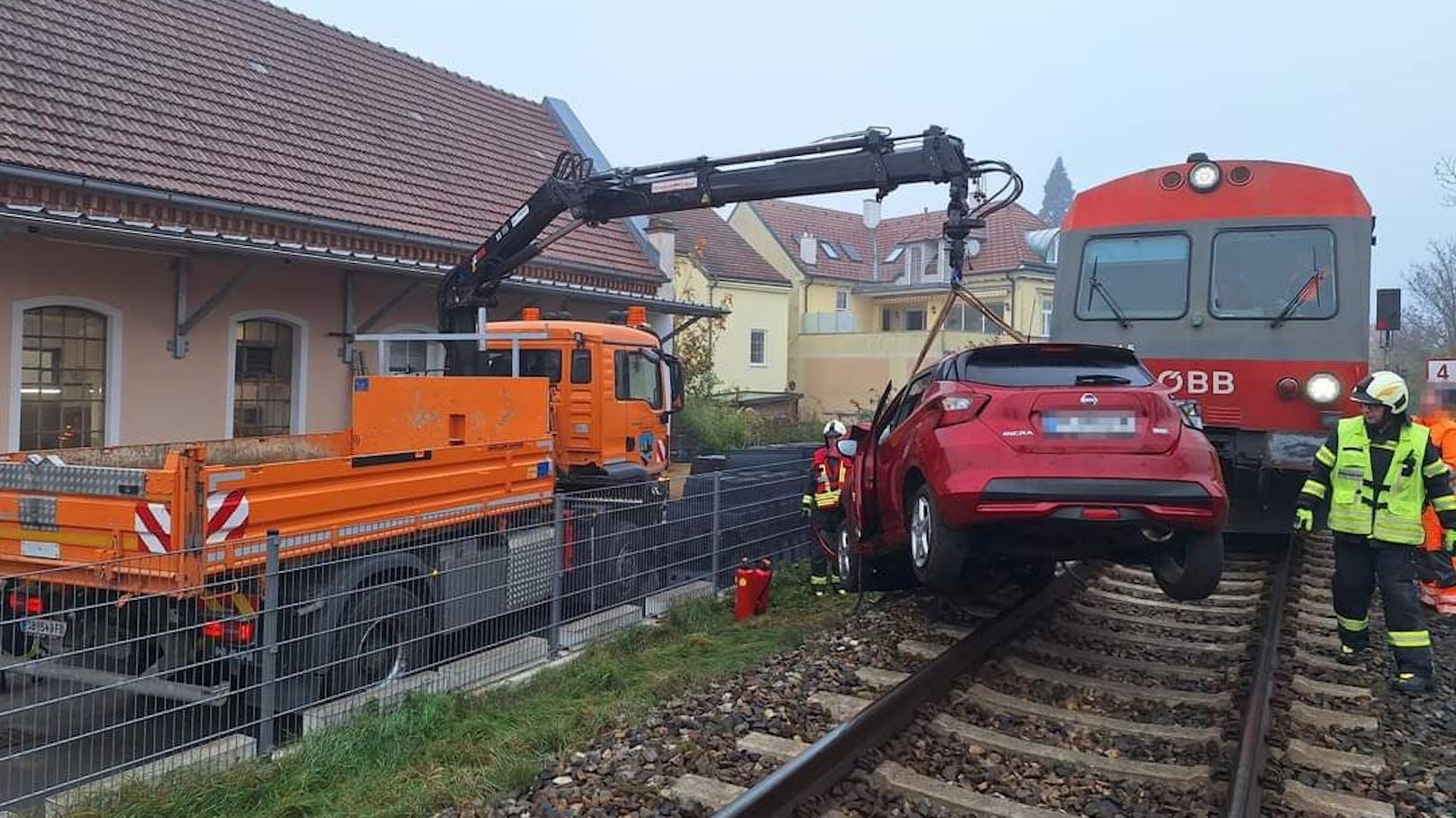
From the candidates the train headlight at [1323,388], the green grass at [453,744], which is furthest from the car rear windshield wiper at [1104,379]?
the train headlight at [1323,388]

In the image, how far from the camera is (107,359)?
1152 centimetres

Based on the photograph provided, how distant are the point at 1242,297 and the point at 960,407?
5223 millimetres

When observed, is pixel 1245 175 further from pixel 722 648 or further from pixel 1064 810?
pixel 1064 810

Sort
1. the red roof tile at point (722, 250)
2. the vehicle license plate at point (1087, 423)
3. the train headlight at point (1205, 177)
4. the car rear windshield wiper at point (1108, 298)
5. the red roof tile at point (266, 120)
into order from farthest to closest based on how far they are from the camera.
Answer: the red roof tile at point (722, 250) → the red roof tile at point (266, 120) → the car rear windshield wiper at point (1108, 298) → the train headlight at point (1205, 177) → the vehicle license plate at point (1087, 423)

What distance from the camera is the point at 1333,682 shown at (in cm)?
615

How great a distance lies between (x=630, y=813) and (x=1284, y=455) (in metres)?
7.05

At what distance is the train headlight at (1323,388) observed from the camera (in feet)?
30.1

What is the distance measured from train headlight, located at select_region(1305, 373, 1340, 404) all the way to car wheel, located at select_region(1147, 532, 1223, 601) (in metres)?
3.99

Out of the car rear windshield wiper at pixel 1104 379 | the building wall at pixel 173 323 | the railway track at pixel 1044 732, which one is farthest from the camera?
the building wall at pixel 173 323

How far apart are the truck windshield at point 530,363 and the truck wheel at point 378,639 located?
4135 millimetres

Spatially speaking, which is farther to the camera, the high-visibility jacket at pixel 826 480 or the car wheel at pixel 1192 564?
the high-visibility jacket at pixel 826 480

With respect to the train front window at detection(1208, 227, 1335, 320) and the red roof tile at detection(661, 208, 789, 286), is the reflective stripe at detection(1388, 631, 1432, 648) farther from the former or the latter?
the red roof tile at detection(661, 208, 789, 286)

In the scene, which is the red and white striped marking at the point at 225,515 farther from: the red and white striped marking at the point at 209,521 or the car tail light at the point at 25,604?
the car tail light at the point at 25,604

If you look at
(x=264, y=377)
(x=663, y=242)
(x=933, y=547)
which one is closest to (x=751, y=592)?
(x=933, y=547)
